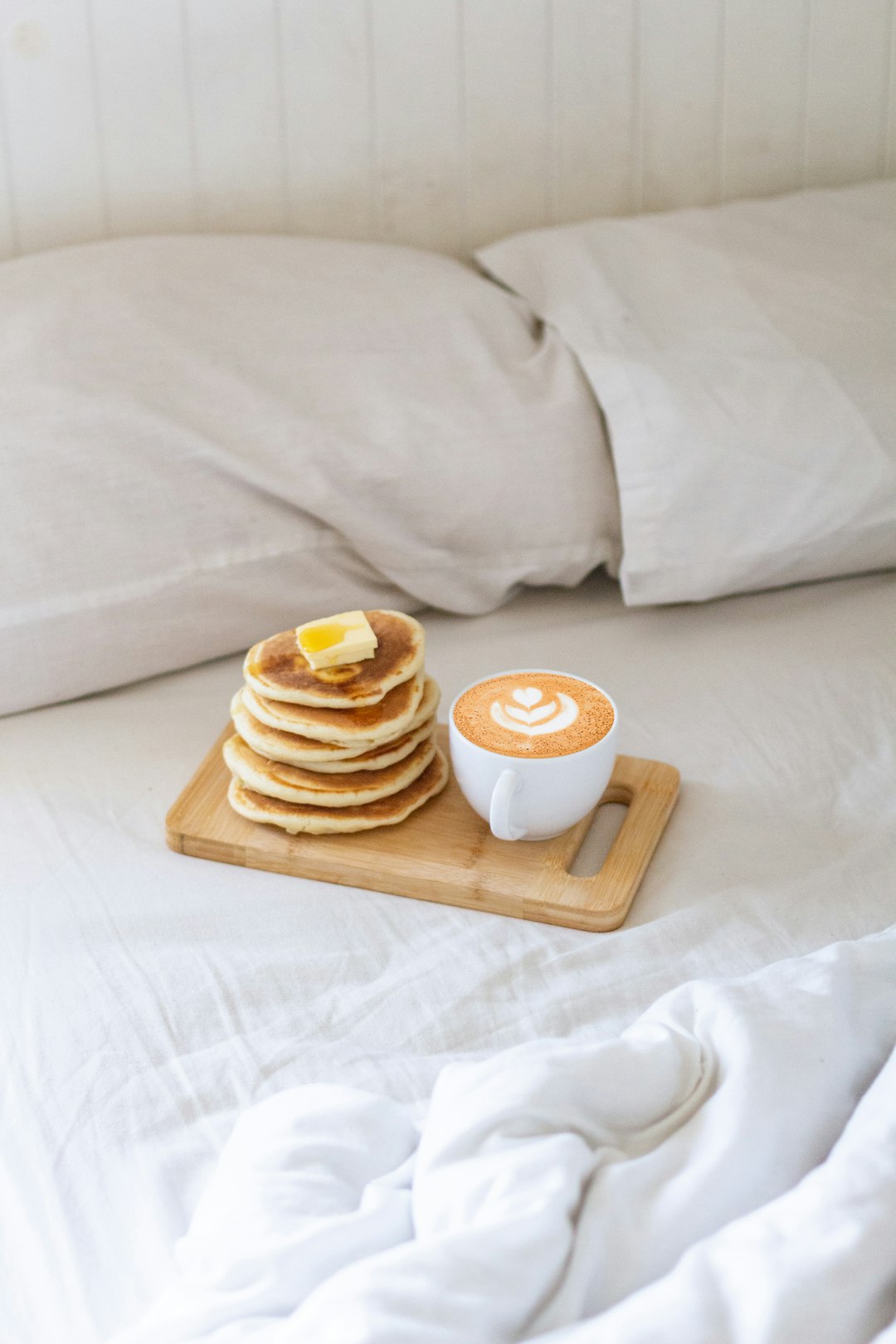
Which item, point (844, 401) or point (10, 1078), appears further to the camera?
point (844, 401)

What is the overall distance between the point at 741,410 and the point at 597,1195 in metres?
0.74

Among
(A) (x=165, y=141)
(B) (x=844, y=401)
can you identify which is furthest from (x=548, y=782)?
(A) (x=165, y=141)

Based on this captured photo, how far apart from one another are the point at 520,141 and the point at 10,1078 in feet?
3.51

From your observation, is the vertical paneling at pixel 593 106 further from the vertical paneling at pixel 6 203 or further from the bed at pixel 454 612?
the vertical paneling at pixel 6 203

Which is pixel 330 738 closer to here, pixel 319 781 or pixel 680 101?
pixel 319 781

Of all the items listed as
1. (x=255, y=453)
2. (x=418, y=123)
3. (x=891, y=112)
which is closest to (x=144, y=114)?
(x=418, y=123)

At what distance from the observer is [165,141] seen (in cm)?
127

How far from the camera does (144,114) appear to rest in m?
1.25

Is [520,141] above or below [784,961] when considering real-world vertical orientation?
above

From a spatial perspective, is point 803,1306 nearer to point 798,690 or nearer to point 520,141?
point 798,690

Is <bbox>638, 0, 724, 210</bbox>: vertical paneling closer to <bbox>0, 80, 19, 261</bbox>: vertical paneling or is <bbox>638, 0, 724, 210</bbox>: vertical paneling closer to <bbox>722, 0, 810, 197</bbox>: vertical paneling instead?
<bbox>722, 0, 810, 197</bbox>: vertical paneling

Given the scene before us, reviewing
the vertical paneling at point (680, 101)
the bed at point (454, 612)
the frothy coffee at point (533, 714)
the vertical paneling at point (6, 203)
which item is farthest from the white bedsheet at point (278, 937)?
the vertical paneling at point (680, 101)

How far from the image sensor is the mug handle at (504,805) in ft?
2.62

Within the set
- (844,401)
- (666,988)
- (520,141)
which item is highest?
(520,141)
